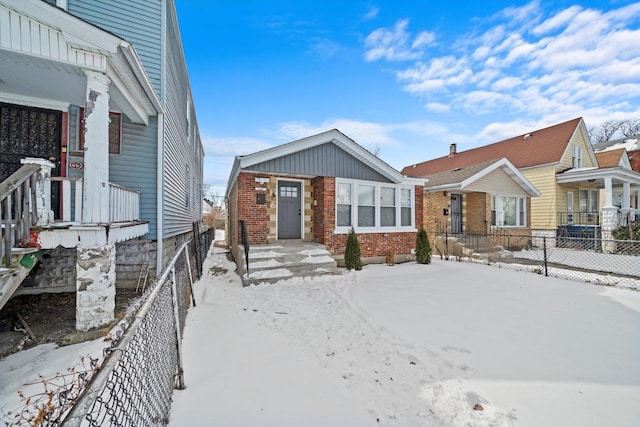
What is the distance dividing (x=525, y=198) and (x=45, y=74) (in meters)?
18.5

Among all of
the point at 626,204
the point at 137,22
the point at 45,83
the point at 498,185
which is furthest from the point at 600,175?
the point at 45,83

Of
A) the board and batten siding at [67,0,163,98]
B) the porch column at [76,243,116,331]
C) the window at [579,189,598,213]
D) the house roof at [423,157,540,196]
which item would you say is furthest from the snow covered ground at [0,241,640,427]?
the window at [579,189,598,213]

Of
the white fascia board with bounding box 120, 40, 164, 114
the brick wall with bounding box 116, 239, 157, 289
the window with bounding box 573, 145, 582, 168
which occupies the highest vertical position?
the window with bounding box 573, 145, 582, 168

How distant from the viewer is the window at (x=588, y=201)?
52.4ft

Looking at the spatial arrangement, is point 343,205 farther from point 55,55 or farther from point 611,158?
point 611,158

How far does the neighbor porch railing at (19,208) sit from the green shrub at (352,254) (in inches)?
262

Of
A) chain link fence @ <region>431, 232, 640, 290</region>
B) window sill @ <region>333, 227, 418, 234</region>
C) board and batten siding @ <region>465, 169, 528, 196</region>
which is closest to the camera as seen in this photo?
chain link fence @ <region>431, 232, 640, 290</region>

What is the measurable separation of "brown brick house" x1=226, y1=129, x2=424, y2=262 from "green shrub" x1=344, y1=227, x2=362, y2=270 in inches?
19.6

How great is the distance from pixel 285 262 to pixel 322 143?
3991 millimetres

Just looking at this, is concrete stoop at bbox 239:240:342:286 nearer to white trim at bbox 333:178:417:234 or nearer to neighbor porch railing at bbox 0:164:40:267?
white trim at bbox 333:178:417:234

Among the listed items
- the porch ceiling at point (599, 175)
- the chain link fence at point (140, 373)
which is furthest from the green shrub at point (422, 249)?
the porch ceiling at point (599, 175)

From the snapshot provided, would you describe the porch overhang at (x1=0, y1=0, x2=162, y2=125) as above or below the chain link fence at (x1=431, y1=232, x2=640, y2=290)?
above

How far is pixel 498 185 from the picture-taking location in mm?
13102

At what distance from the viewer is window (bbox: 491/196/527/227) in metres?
13.3
